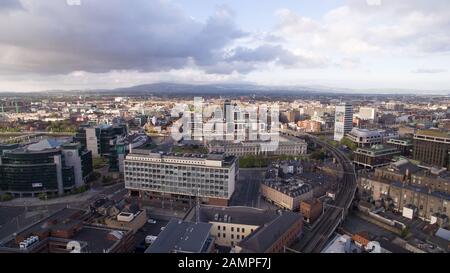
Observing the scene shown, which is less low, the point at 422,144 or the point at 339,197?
the point at 422,144

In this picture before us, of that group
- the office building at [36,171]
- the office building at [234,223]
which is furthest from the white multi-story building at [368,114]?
the office building at [36,171]

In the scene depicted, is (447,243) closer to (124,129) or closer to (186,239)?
(186,239)

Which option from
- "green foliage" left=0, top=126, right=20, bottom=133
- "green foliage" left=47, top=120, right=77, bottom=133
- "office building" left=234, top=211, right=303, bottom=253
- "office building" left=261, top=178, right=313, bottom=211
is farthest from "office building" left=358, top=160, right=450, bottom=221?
"green foliage" left=0, top=126, right=20, bottom=133

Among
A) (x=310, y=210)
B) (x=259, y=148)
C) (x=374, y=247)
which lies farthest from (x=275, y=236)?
(x=259, y=148)

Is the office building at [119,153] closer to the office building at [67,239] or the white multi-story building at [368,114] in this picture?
the office building at [67,239]

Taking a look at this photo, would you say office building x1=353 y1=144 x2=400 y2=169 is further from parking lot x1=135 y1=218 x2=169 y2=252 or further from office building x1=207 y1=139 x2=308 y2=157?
parking lot x1=135 y1=218 x2=169 y2=252

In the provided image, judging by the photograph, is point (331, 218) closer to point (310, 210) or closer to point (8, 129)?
point (310, 210)
